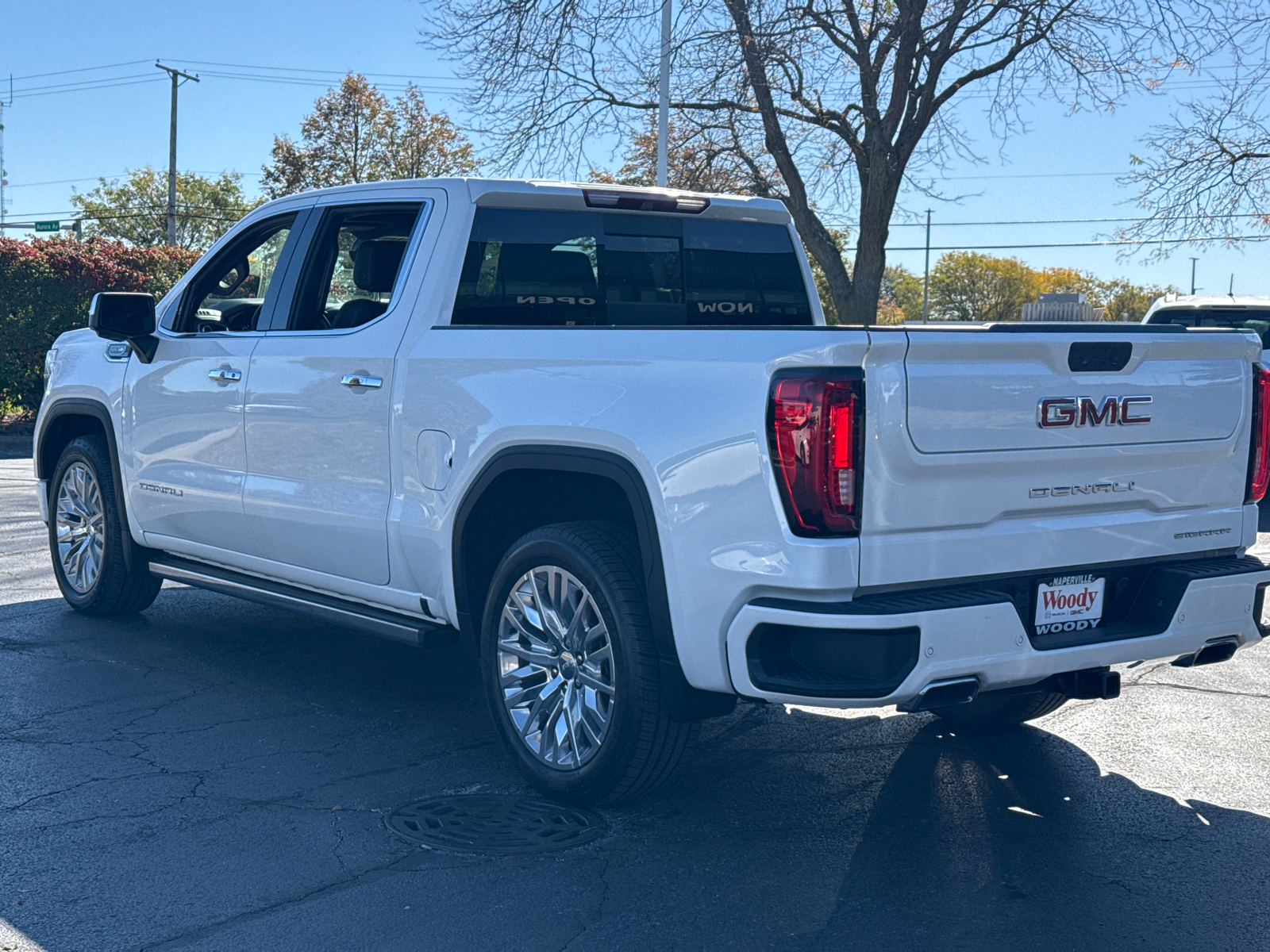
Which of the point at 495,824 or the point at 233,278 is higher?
the point at 233,278

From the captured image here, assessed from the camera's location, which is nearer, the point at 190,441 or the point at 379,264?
the point at 379,264

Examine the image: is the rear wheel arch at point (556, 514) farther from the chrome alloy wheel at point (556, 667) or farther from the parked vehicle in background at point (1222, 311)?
the parked vehicle in background at point (1222, 311)

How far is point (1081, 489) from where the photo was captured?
13.5 feet

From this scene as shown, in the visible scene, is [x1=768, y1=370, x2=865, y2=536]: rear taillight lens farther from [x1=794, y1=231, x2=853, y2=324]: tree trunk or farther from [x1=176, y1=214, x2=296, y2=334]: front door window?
[x1=794, y1=231, x2=853, y2=324]: tree trunk

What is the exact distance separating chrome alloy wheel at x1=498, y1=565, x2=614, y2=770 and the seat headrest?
5.22 ft

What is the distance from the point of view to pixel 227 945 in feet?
11.4

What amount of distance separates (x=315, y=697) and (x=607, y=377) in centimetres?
242

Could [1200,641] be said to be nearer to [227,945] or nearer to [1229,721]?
[1229,721]

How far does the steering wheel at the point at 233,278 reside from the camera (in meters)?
6.62

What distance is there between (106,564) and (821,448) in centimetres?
475

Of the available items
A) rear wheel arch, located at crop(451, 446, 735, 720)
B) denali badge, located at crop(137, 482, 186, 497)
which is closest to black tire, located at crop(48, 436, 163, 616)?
denali badge, located at crop(137, 482, 186, 497)

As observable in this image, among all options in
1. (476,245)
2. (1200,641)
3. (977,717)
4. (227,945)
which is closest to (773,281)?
(476,245)

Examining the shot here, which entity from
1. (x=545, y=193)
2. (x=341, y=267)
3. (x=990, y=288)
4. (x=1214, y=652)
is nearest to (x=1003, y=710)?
(x=1214, y=652)

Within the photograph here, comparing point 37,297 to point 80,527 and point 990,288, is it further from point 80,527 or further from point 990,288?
point 990,288
